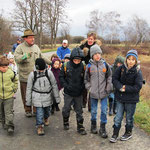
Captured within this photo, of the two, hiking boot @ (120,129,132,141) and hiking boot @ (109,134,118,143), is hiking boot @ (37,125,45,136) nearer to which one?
hiking boot @ (109,134,118,143)

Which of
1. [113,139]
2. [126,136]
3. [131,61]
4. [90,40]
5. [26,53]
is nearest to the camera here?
[131,61]

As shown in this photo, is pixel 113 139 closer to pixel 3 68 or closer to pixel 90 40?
pixel 90 40

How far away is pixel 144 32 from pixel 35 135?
52369 millimetres

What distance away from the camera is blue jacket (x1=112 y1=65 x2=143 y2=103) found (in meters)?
3.39


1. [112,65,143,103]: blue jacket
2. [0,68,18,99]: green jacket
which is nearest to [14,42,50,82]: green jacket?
[0,68,18,99]: green jacket

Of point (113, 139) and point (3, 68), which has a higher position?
point (3, 68)

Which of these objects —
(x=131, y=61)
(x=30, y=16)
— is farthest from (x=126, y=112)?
(x=30, y=16)

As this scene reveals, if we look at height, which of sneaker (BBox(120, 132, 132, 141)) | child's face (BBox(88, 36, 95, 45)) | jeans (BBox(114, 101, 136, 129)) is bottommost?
sneaker (BBox(120, 132, 132, 141))

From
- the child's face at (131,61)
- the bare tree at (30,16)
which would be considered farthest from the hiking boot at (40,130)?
the bare tree at (30,16)

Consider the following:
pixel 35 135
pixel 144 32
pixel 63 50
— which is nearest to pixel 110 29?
pixel 144 32

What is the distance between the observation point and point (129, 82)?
348 centimetres

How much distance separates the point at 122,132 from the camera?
157 inches

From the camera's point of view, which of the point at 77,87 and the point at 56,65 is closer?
the point at 77,87

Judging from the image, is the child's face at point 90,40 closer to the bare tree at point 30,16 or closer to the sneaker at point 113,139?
the sneaker at point 113,139
